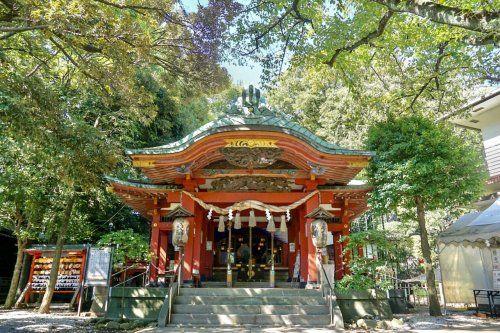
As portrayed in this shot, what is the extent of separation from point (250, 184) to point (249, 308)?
3832mm

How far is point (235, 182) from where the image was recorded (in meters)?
11.0

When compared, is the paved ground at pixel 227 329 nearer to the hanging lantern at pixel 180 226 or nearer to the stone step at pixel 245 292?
the stone step at pixel 245 292

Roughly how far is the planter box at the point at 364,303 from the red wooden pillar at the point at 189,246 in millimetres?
3976

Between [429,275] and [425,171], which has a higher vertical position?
[425,171]

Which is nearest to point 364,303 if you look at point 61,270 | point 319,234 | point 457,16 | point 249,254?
point 319,234

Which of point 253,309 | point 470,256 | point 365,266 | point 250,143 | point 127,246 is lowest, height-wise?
point 253,309

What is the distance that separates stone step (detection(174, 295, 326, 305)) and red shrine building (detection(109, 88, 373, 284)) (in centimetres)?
118

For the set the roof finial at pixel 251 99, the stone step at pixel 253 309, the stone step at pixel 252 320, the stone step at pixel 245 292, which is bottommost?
the stone step at pixel 252 320

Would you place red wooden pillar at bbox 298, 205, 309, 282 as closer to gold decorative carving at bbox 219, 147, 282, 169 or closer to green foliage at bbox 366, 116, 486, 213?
green foliage at bbox 366, 116, 486, 213

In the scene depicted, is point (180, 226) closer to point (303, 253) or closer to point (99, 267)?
point (99, 267)

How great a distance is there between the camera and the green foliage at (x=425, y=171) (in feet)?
31.5

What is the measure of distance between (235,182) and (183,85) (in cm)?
321

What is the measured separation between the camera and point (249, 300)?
8578 millimetres

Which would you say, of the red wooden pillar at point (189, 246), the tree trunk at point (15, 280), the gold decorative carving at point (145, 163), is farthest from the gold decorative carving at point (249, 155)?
the tree trunk at point (15, 280)
